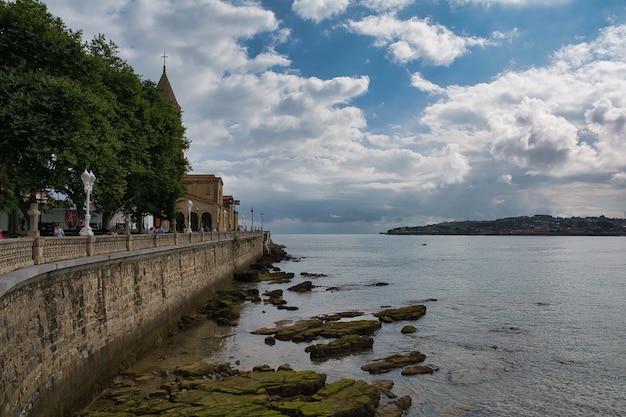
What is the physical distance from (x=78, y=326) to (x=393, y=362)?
445 inches

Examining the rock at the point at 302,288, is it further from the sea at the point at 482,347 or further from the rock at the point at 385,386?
the rock at the point at 385,386

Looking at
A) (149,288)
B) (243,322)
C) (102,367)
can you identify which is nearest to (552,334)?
(243,322)

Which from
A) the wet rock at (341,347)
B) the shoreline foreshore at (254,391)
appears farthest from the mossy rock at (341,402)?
the wet rock at (341,347)

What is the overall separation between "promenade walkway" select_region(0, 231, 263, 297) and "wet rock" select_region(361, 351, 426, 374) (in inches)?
385

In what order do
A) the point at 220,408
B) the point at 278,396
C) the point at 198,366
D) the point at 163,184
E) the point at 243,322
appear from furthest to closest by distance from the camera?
the point at 163,184, the point at 243,322, the point at 198,366, the point at 278,396, the point at 220,408

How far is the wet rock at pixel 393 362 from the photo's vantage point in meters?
18.3

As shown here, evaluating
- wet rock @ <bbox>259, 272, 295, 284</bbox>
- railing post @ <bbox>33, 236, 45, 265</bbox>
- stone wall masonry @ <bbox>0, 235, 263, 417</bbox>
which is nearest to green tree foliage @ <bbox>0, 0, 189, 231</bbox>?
stone wall masonry @ <bbox>0, 235, 263, 417</bbox>

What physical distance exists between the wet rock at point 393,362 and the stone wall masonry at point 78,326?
868cm

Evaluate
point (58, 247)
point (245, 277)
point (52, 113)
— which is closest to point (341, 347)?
point (58, 247)

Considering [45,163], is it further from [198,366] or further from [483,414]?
[483,414]

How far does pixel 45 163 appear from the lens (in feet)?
68.5

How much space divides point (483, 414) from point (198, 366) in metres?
Result: 9.35

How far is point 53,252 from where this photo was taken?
42.3 ft

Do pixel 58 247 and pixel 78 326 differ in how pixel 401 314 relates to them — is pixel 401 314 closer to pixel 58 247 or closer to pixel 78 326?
pixel 78 326
